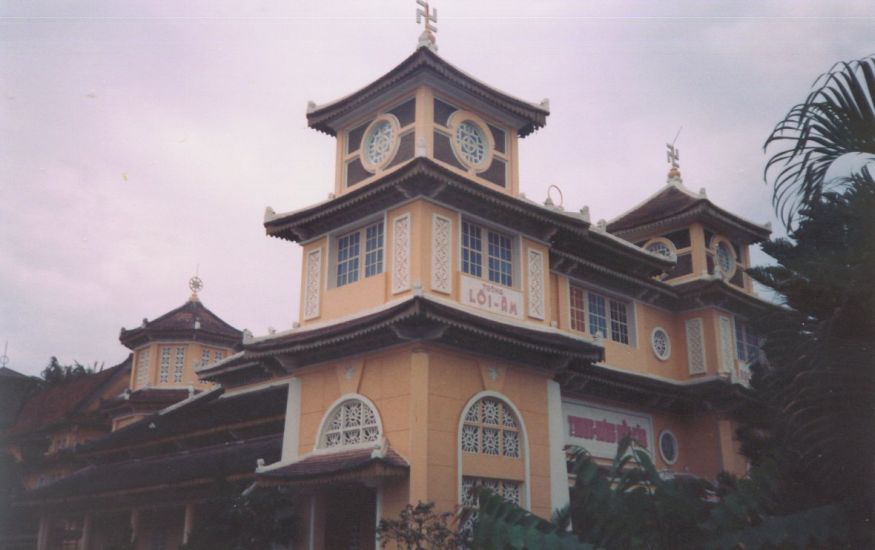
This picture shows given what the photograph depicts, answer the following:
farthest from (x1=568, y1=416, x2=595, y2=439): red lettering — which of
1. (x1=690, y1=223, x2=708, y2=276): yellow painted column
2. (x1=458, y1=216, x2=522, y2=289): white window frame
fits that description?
(x1=690, y1=223, x2=708, y2=276): yellow painted column

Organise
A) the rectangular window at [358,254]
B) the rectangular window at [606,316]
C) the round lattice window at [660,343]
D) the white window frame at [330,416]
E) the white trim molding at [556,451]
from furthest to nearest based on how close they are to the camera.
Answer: the round lattice window at [660,343], the rectangular window at [606,316], the rectangular window at [358,254], the white trim molding at [556,451], the white window frame at [330,416]

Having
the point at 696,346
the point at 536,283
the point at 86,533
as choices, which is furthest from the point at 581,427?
the point at 86,533

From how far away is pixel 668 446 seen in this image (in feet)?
74.1

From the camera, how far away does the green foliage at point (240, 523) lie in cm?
1579

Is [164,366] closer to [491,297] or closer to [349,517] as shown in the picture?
[349,517]

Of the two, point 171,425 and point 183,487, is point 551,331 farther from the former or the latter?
point 171,425

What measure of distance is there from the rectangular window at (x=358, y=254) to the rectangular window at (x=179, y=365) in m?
20.9

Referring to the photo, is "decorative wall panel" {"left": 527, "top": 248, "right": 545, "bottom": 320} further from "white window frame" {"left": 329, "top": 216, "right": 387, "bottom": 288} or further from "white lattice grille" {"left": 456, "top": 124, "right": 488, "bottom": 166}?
"white window frame" {"left": 329, "top": 216, "right": 387, "bottom": 288}

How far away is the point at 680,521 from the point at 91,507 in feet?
64.0

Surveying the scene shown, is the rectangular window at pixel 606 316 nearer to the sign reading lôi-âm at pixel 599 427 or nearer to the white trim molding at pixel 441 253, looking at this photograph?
the sign reading lôi-âm at pixel 599 427

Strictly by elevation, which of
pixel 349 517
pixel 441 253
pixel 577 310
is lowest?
pixel 349 517

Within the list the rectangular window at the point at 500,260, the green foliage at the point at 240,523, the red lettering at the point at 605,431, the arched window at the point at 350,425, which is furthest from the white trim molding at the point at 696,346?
the green foliage at the point at 240,523

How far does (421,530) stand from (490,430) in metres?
3.04

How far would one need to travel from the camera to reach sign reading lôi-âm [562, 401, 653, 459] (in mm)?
19531
